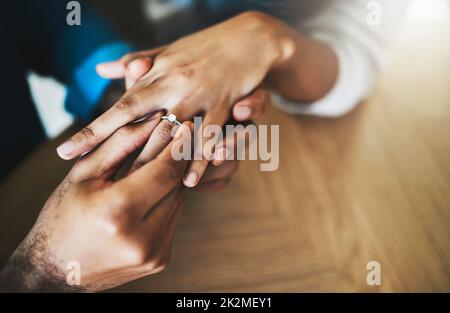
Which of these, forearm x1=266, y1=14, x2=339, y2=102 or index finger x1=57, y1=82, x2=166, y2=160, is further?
forearm x1=266, y1=14, x2=339, y2=102

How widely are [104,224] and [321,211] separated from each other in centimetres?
24

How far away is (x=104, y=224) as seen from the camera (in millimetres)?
293

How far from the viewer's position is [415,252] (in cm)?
40

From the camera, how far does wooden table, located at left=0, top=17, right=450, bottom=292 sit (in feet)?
1.25

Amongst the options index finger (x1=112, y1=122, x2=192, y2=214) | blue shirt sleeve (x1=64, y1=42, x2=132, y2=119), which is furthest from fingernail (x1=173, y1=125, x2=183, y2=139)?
blue shirt sleeve (x1=64, y1=42, x2=132, y2=119)

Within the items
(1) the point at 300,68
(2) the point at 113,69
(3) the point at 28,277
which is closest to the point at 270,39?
(1) the point at 300,68

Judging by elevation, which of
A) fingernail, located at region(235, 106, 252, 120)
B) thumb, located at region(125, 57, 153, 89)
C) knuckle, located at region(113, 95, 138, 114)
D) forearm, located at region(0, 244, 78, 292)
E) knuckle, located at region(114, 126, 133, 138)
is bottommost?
forearm, located at region(0, 244, 78, 292)

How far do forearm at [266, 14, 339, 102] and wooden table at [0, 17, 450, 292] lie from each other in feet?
0.14

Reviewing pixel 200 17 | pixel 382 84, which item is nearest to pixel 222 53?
pixel 200 17

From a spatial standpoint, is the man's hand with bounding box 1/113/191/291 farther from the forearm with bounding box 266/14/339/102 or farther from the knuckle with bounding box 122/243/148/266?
the forearm with bounding box 266/14/339/102

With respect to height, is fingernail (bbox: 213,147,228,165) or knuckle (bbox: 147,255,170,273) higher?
fingernail (bbox: 213,147,228,165)

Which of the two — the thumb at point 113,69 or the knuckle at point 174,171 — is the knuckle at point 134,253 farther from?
the thumb at point 113,69
